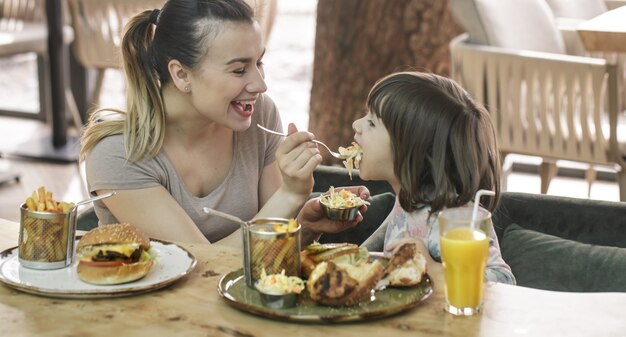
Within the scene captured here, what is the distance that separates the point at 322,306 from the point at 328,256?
0.46 feet

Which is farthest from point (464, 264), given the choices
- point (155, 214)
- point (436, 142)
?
point (155, 214)

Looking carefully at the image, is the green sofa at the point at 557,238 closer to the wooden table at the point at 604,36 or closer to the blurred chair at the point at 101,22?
the wooden table at the point at 604,36

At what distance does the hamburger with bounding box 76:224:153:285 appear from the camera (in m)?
1.71

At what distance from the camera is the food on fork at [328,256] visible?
5.77ft

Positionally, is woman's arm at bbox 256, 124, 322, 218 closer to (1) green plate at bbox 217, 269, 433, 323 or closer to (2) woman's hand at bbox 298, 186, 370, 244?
(2) woman's hand at bbox 298, 186, 370, 244

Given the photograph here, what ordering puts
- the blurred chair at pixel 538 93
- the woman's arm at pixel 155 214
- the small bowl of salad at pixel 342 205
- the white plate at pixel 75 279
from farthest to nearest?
the blurred chair at pixel 538 93, the woman's arm at pixel 155 214, the small bowl of salad at pixel 342 205, the white plate at pixel 75 279

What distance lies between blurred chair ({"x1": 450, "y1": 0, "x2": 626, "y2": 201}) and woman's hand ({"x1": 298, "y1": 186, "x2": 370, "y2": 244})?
153 cm

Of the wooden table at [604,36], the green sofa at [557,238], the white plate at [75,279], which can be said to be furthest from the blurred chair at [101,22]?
the white plate at [75,279]

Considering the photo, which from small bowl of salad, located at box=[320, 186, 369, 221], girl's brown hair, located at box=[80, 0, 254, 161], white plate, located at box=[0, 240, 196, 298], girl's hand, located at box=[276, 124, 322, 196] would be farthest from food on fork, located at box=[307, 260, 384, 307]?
girl's brown hair, located at box=[80, 0, 254, 161]

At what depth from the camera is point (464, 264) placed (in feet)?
5.34

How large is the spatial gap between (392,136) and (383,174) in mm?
89

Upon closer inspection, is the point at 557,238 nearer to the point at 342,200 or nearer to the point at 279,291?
the point at 342,200

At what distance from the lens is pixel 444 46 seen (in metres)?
4.57

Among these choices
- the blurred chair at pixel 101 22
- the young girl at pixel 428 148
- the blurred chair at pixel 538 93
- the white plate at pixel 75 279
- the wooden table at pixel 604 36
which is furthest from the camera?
the blurred chair at pixel 101 22
